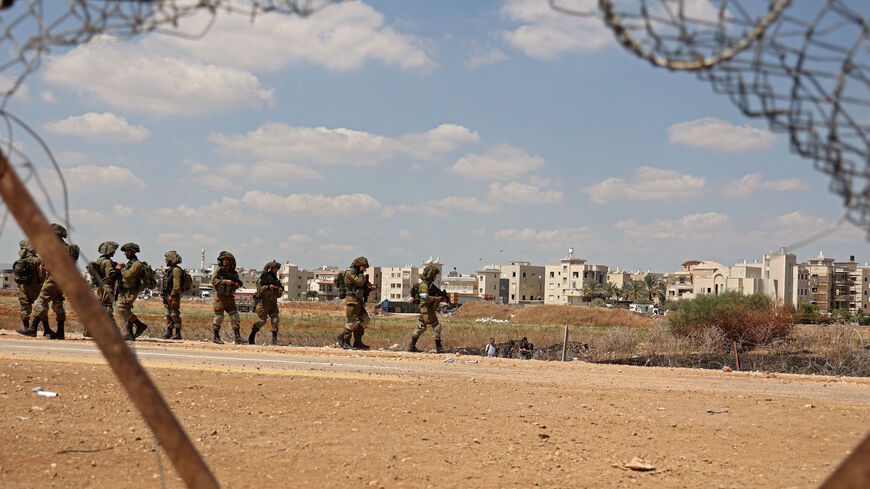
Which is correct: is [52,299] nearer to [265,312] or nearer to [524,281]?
[265,312]

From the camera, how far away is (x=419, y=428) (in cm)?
902

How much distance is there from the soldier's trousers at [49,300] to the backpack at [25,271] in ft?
2.68

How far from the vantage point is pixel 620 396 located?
11281mm

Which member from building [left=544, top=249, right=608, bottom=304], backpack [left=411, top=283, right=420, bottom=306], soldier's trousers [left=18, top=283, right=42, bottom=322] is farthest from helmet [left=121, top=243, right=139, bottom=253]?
building [left=544, top=249, right=608, bottom=304]

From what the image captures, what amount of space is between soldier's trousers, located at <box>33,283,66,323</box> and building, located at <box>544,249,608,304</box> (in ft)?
486

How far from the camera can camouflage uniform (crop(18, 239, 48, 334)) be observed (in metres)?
18.3

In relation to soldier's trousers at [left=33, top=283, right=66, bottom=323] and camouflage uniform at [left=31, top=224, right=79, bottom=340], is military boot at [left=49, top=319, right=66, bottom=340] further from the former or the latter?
soldier's trousers at [left=33, top=283, right=66, bottom=323]

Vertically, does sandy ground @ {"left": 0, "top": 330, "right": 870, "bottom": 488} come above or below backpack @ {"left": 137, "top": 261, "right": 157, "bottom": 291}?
below

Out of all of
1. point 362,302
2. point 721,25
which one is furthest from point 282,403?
point 362,302

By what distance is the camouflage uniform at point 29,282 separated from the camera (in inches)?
722

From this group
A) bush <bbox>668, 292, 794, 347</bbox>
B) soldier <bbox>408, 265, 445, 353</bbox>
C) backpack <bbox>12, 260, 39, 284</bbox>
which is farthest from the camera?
bush <bbox>668, 292, 794, 347</bbox>

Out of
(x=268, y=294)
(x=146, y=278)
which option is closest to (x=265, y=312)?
(x=268, y=294)

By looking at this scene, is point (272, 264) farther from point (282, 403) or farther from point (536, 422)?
point (536, 422)

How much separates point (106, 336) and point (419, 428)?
584 centimetres
